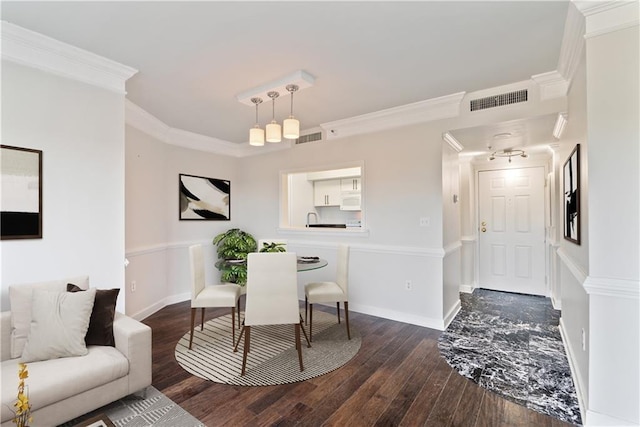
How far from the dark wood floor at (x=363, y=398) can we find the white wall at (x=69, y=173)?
108cm

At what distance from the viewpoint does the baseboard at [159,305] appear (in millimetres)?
3713

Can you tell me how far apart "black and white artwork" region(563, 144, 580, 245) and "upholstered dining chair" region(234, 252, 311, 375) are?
215cm

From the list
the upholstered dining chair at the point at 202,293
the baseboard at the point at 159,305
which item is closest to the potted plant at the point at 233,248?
the baseboard at the point at 159,305

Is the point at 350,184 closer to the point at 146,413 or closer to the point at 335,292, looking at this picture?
the point at 335,292

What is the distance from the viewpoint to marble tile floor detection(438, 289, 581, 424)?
7.20 ft

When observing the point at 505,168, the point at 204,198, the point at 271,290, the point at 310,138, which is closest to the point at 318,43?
the point at 271,290

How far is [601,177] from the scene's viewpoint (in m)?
1.79

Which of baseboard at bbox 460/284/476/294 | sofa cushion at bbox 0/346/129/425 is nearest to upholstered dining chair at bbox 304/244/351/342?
sofa cushion at bbox 0/346/129/425

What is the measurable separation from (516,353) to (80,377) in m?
3.46

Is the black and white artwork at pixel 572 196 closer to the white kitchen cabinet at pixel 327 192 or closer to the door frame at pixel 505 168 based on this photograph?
the door frame at pixel 505 168

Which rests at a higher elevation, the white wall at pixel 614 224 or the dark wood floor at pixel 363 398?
the white wall at pixel 614 224

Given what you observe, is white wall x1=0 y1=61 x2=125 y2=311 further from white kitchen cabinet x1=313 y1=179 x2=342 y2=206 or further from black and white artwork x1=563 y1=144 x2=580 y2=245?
white kitchen cabinet x1=313 y1=179 x2=342 y2=206

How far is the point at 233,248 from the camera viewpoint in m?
4.84

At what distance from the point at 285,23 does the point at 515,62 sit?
6.42ft
